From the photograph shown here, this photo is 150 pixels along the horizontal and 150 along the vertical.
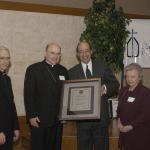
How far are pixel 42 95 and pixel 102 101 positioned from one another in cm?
65

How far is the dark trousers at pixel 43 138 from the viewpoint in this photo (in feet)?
13.3

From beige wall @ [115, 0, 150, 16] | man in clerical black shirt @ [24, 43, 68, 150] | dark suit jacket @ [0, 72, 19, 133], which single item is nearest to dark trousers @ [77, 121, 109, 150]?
man in clerical black shirt @ [24, 43, 68, 150]

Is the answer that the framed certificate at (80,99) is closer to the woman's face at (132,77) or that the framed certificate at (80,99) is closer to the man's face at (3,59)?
the woman's face at (132,77)

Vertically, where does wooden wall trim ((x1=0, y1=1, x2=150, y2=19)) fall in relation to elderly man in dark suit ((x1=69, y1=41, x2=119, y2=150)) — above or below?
above

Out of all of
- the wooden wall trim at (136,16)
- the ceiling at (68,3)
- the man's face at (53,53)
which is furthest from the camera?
the wooden wall trim at (136,16)

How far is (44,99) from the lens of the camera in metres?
4.02

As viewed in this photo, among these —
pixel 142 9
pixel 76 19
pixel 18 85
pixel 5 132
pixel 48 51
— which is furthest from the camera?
pixel 142 9

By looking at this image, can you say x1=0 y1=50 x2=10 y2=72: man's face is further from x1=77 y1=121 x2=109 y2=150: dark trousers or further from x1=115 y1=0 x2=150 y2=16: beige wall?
x1=115 y1=0 x2=150 y2=16: beige wall

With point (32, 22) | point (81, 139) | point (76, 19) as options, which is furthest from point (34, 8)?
point (81, 139)

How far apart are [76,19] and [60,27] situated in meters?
0.37

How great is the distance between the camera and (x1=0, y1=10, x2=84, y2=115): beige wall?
6.21 metres

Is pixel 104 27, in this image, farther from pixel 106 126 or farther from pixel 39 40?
pixel 106 126

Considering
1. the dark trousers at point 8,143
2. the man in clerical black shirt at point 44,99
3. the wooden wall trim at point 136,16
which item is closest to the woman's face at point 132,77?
the man in clerical black shirt at point 44,99

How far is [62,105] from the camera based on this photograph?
4078mm
